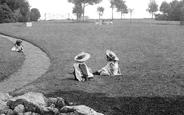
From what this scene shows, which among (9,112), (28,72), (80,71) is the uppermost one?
(80,71)

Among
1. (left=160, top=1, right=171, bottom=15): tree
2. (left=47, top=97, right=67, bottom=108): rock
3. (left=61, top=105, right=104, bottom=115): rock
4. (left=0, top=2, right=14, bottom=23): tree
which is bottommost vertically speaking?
(left=47, top=97, right=67, bottom=108): rock

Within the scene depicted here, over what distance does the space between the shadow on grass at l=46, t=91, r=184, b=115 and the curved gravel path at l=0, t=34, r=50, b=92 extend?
14.8 feet

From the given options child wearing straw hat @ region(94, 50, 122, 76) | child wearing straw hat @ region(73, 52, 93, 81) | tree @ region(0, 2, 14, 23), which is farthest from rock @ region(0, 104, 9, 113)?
tree @ region(0, 2, 14, 23)

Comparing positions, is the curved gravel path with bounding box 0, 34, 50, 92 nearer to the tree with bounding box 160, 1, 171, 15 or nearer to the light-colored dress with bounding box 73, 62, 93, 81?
the light-colored dress with bounding box 73, 62, 93, 81

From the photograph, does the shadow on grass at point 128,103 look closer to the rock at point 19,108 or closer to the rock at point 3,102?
the rock at point 3,102

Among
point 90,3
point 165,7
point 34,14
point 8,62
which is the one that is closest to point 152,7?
point 165,7

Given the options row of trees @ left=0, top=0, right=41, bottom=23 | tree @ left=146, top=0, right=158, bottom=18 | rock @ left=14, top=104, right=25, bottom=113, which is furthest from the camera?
tree @ left=146, top=0, right=158, bottom=18

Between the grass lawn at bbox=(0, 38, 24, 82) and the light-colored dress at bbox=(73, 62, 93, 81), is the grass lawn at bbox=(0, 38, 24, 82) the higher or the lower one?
the lower one

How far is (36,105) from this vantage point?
10109 millimetres

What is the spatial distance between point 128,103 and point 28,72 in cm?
1082

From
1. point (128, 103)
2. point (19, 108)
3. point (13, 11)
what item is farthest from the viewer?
point (13, 11)

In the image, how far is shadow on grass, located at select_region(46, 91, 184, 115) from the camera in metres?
10.8

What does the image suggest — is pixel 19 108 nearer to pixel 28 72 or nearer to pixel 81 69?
pixel 81 69

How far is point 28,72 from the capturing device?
2039 cm
